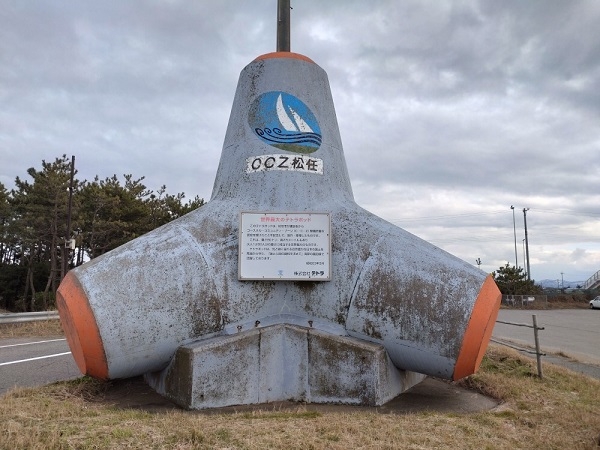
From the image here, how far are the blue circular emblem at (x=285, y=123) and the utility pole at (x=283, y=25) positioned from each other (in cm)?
118

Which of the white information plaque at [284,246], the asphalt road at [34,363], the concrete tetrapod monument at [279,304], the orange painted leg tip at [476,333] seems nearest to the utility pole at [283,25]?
the concrete tetrapod monument at [279,304]

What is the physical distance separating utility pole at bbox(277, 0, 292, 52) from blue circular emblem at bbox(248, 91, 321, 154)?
1178 mm

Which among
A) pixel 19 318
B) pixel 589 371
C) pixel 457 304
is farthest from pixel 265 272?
pixel 19 318

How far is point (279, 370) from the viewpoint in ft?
19.5

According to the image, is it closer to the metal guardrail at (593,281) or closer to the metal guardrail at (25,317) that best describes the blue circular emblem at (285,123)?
the metal guardrail at (25,317)

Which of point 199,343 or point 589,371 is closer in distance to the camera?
point 199,343

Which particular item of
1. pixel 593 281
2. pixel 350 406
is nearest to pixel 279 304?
pixel 350 406

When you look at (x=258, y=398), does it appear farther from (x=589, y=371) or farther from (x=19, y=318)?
(x=19, y=318)

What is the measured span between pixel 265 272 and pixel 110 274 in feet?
6.06

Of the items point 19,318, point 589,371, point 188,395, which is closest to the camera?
point 188,395

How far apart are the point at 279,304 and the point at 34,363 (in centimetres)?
600

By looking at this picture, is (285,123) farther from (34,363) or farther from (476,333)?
(34,363)

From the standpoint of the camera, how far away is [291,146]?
6.96 m

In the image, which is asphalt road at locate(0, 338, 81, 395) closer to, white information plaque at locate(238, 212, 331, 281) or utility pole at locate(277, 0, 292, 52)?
white information plaque at locate(238, 212, 331, 281)
